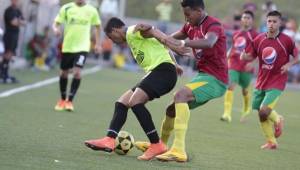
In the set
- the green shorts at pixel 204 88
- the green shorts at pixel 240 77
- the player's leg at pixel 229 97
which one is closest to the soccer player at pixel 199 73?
the green shorts at pixel 204 88

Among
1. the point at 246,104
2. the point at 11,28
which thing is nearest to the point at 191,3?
the point at 246,104

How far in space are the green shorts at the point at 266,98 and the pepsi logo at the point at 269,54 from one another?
0.44 metres

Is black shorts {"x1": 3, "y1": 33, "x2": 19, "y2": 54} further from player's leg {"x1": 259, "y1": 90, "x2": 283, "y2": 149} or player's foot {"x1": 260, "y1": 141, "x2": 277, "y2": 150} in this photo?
player's foot {"x1": 260, "y1": 141, "x2": 277, "y2": 150}

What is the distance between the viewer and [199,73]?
9.70m

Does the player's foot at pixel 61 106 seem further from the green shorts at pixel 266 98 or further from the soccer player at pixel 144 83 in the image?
the soccer player at pixel 144 83

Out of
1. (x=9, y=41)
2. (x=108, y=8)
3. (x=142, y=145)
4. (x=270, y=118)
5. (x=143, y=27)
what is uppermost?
(x=143, y=27)

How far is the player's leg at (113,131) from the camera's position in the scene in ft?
30.3

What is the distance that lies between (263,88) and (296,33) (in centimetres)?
2131

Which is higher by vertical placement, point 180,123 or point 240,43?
point 180,123

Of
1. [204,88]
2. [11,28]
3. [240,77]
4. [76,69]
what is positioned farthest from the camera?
[11,28]

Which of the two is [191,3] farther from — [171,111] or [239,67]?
[239,67]

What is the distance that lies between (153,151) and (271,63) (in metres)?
3.17

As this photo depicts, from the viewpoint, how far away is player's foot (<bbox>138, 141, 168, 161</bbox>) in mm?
9242

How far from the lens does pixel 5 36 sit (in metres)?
20.4
